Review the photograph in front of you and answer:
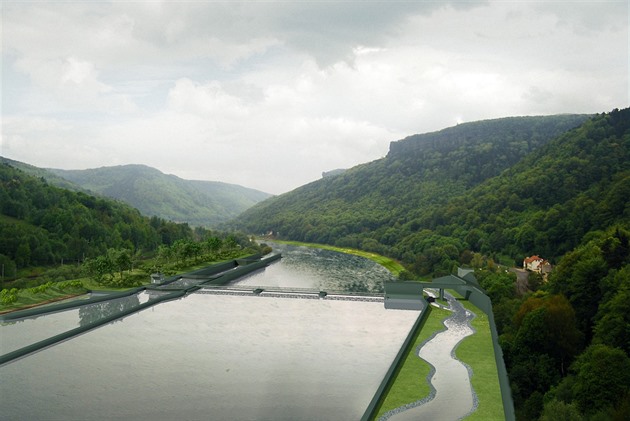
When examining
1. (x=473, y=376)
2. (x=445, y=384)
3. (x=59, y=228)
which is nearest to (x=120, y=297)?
(x=445, y=384)

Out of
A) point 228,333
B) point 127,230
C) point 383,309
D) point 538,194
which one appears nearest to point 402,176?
point 538,194

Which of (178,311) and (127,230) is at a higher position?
(127,230)

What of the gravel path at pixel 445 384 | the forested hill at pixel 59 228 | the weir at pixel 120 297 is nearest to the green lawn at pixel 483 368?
the gravel path at pixel 445 384

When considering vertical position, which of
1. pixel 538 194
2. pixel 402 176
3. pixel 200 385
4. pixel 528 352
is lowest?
pixel 528 352

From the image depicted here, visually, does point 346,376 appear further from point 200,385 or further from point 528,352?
point 528,352

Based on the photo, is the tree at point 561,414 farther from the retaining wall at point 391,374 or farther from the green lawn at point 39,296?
the green lawn at point 39,296

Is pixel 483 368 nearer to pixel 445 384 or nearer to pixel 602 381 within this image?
pixel 445 384
